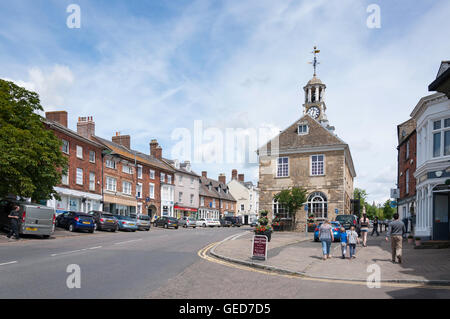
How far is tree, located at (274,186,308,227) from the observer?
39906 mm

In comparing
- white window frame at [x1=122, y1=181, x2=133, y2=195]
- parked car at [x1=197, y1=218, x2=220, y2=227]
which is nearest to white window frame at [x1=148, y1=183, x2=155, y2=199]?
white window frame at [x1=122, y1=181, x2=133, y2=195]

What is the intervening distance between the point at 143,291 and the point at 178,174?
55.2 meters

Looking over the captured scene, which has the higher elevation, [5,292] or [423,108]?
[423,108]

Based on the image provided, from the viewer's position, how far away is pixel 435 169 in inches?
774

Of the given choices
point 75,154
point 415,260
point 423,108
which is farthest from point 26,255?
point 75,154

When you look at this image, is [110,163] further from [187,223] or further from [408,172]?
[408,172]

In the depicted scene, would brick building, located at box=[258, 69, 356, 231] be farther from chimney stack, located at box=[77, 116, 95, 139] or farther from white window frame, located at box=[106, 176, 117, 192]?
chimney stack, located at box=[77, 116, 95, 139]

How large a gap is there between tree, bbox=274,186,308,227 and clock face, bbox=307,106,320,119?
525 inches

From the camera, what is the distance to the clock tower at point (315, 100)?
50.8 meters

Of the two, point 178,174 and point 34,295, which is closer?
point 34,295

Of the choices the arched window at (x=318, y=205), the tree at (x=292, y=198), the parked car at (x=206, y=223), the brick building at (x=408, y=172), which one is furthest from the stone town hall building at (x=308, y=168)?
the parked car at (x=206, y=223)

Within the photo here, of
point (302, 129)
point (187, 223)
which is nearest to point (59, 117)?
point (187, 223)
